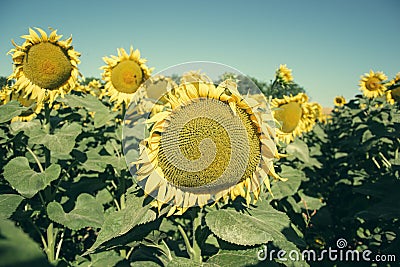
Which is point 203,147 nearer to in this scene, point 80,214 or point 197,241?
point 197,241

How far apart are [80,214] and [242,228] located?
1.70m

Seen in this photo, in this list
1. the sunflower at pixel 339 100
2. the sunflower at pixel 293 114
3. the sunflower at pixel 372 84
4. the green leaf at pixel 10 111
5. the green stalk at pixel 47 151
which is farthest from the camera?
the sunflower at pixel 339 100

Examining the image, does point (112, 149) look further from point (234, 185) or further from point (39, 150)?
point (234, 185)

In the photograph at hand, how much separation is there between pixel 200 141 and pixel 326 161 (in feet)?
19.6

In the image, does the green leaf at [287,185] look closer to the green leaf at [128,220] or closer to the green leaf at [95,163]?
the green leaf at [95,163]

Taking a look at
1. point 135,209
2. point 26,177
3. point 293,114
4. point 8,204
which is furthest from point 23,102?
point 293,114

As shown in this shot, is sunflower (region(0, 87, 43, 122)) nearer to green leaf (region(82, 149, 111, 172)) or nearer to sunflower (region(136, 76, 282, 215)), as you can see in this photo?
green leaf (region(82, 149, 111, 172))

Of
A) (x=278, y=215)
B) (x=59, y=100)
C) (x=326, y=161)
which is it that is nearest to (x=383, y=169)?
(x=326, y=161)

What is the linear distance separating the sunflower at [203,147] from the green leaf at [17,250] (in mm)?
1241

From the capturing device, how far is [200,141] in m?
1.62

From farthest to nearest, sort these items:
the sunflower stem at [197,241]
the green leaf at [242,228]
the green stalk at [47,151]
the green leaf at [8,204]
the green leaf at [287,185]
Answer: the green leaf at [287,185]
the green stalk at [47,151]
the green leaf at [8,204]
the sunflower stem at [197,241]
the green leaf at [242,228]

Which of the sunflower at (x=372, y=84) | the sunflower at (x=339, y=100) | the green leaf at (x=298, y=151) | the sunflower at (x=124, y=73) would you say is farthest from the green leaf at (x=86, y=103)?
the sunflower at (x=339, y=100)

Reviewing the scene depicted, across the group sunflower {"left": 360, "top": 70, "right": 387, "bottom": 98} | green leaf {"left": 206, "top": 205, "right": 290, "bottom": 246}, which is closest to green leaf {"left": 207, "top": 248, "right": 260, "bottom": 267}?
green leaf {"left": 206, "top": 205, "right": 290, "bottom": 246}

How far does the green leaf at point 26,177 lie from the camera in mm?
2613
